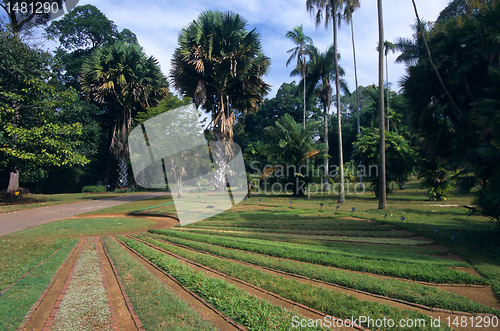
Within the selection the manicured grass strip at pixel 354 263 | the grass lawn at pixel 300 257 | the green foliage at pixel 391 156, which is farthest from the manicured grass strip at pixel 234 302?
the green foliage at pixel 391 156

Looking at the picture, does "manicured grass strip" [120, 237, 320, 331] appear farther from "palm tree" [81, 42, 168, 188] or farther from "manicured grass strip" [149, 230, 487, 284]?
"palm tree" [81, 42, 168, 188]

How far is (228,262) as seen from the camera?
5.84 meters

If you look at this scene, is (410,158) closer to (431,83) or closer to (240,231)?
(431,83)

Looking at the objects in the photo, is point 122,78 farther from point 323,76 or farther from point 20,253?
point 20,253

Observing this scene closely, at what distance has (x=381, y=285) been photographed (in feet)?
14.4

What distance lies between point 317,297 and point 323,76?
28.6 m

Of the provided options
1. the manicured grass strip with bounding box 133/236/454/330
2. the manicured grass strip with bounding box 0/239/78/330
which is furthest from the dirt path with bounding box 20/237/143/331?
the manicured grass strip with bounding box 133/236/454/330

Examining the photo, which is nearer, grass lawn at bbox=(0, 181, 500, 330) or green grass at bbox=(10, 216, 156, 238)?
grass lawn at bbox=(0, 181, 500, 330)

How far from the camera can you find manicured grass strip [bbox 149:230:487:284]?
4699 mm

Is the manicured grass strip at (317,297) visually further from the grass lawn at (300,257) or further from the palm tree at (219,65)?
the palm tree at (219,65)

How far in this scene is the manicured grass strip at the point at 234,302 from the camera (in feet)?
11.4

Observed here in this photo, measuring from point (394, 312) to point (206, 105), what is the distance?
2259 centimetres

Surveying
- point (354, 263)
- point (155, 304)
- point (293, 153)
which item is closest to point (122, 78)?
point (293, 153)

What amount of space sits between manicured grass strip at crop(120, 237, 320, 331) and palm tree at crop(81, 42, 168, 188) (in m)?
25.1
